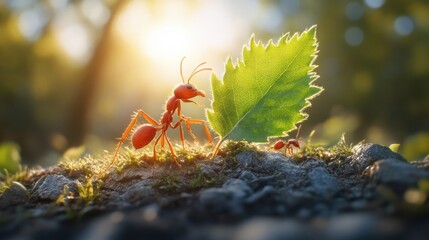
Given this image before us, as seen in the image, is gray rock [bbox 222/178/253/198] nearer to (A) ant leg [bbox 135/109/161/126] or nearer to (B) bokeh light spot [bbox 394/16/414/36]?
(A) ant leg [bbox 135/109/161/126]

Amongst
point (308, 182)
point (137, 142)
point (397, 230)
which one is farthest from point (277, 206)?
point (137, 142)

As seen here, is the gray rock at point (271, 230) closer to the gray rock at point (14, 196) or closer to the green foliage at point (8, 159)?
the gray rock at point (14, 196)

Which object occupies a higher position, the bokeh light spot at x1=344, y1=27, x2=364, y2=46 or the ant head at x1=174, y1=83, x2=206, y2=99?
the bokeh light spot at x1=344, y1=27, x2=364, y2=46

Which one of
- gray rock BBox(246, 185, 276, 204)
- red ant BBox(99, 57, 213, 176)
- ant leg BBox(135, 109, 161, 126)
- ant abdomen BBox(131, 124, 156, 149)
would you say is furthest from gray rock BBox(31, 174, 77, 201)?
gray rock BBox(246, 185, 276, 204)

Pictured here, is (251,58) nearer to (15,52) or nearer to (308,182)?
(308,182)

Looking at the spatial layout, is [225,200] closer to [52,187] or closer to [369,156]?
[369,156]

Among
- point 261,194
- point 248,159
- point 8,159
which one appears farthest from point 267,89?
point 8,159
